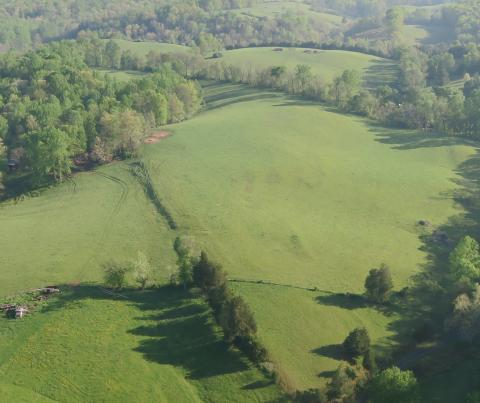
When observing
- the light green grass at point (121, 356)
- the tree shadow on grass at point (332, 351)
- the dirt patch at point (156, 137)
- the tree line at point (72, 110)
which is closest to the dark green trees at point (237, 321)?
the light green grass at point (121, 356)

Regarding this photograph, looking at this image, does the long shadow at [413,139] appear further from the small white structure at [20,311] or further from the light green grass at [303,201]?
the small white structure at [20,311]

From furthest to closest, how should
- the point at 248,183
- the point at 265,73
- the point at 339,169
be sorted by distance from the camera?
the point at 265,73 < the point at 339,169 < the point at 248,183

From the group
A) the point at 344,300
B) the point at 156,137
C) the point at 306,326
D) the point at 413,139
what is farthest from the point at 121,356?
the point at 413,139

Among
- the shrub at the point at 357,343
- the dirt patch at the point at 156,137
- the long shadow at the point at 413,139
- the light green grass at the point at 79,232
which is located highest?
the dirt patch at the point at 156,137

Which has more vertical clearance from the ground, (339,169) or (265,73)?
(265,73)

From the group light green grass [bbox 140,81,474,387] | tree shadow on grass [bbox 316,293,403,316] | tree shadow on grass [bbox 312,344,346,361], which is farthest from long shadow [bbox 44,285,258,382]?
tree shadow on grass [bbox 316,293,403,316]

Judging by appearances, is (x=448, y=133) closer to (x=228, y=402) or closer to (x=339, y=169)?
(x=339, y=169)

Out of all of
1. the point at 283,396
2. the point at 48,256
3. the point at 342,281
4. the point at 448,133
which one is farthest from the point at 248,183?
the point at 448,133
